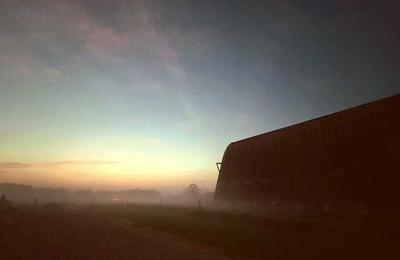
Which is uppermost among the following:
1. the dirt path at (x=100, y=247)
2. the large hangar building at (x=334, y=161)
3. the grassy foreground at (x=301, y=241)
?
the large hangar building at (x=334, y=161)

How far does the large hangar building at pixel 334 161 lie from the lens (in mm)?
23531

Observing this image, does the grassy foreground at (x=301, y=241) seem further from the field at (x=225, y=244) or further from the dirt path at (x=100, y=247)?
the dirt path at (x=100, y=247)

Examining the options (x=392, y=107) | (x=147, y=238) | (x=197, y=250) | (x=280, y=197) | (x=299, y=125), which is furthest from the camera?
(x=299, y=125)

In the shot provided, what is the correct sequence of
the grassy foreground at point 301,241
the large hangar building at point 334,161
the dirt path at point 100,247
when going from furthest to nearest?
the large hangar building at point 334,161
the grassy foreground at point 301,241
the dirt path at point 100,247

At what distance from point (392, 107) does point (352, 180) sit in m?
6.79

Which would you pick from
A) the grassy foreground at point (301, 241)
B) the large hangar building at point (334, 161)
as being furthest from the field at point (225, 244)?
the large hangar building at point (334, 161)

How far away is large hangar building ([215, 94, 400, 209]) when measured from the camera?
77.2 ft

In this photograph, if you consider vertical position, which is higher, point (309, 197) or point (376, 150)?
point (376, 150)

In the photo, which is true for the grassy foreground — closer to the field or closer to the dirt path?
the field

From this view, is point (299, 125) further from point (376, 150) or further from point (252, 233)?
point (252, 233)

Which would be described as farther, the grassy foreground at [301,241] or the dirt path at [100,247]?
the grassy foreground at [301,241]

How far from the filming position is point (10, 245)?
49.5 ft

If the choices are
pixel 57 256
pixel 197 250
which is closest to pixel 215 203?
pixel 197 250

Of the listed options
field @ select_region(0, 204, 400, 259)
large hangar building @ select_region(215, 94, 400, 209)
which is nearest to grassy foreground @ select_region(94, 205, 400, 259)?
field @ select_region(0, 204, 400, 259)
